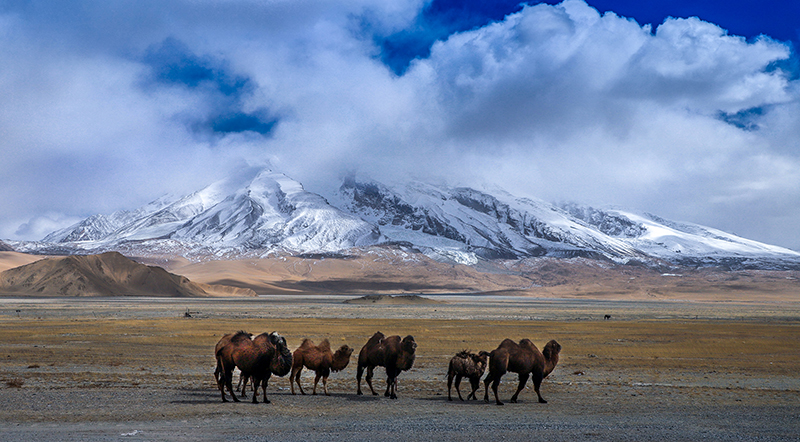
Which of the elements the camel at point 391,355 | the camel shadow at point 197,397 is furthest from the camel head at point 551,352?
the camel shadow at point 197,397

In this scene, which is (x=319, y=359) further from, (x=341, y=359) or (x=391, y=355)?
(x=391, y=355)

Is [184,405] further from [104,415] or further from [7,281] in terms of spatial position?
[7,281]

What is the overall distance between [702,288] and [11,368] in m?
186

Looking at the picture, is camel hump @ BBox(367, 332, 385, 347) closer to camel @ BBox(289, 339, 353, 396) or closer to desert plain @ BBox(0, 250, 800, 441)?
camel @ BBox(289, 339, 353, 396)

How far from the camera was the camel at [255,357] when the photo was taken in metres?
13.6

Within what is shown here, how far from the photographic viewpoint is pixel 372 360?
15.0 m

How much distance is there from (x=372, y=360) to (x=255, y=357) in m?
2.83

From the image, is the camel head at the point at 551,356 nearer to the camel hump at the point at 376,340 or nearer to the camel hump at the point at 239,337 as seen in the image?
the camel hump at the point at 376,340

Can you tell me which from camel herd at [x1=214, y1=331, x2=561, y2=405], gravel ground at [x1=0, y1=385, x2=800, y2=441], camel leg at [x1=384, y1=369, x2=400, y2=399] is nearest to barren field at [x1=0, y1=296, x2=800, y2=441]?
gravel ground at [x1=0, y1=385, x2=800, y2=441]

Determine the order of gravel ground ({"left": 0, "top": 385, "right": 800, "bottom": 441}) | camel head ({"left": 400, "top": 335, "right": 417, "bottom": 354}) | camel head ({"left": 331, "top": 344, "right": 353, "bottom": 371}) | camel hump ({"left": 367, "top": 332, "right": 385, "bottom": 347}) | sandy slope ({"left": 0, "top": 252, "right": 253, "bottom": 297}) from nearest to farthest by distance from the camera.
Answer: gravel ground ({"left": 0, "top": 385, "right": 800, "bottom": 441}), camel head ({"left": 400, "top": 335, "right": 417, "bottom": 354}), camel hump ({"left": 367, "top": 332, "right": 385, "bottom": 347}), camel head ({"left": 331, "top": 344, "right": 353, "bottom": 371}), sandy slope ({"left": 0, "top": 252, "right": 253, "bottom": 297})

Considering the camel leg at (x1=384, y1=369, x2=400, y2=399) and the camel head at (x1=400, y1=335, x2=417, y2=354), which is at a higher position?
the camel head at (x1=400, y1=335, x2=417, y2=354)

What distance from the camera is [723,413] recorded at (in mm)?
13188

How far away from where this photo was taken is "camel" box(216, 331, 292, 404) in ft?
44.6

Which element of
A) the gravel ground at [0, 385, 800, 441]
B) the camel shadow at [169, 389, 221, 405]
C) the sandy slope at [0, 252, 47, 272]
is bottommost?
the camel shadow at [169, 389, 221, 405]
